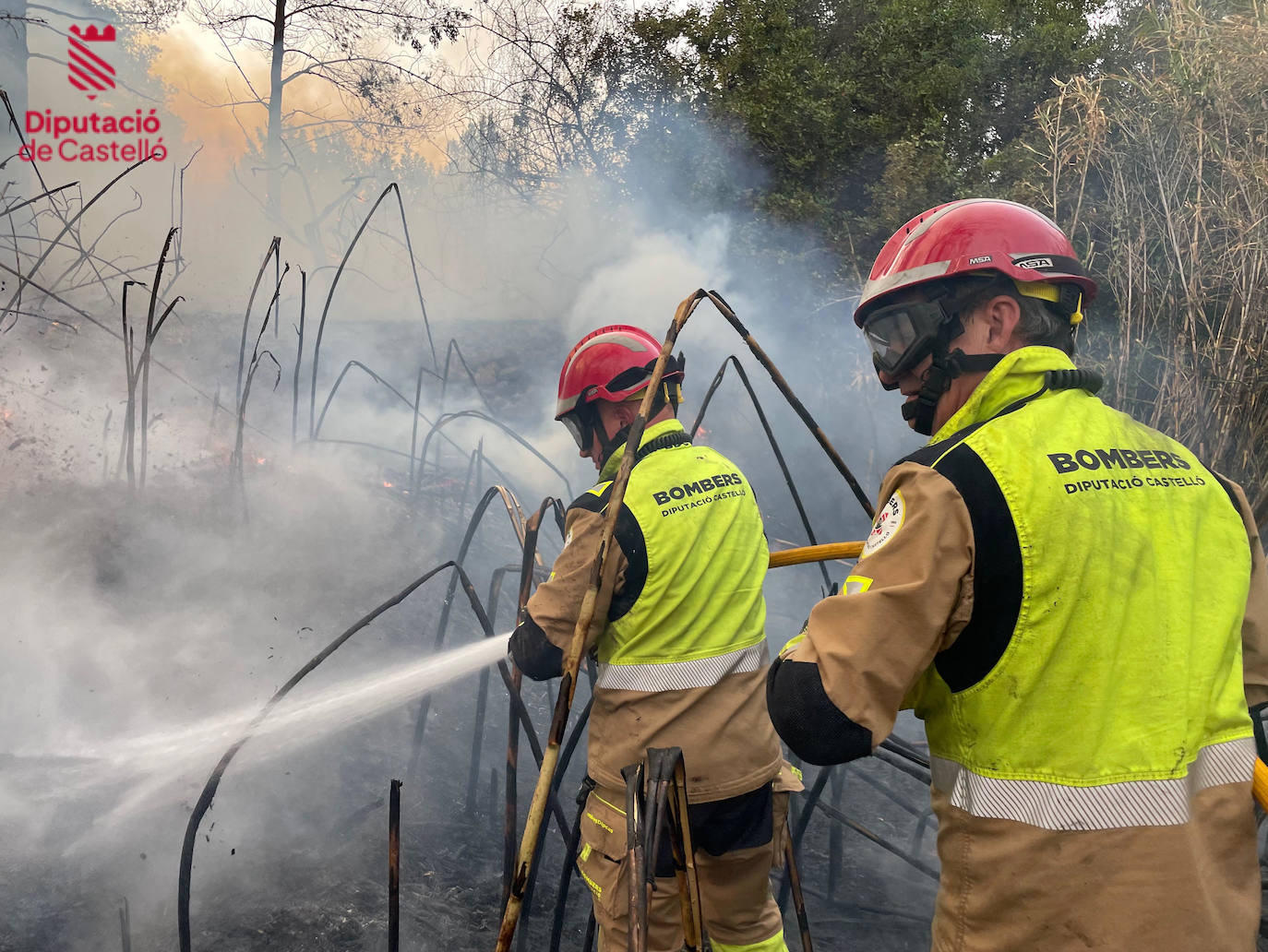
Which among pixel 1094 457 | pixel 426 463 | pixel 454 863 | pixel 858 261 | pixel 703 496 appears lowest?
pixel 454 863

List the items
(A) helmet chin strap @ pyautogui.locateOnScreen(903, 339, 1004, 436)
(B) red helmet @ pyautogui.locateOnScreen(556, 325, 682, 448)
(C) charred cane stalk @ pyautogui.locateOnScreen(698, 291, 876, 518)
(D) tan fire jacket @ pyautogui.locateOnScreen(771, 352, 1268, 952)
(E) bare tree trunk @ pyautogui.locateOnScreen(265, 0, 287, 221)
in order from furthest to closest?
1. (E) bare tree trunk @ pyautogui.locateOnScreen(265, 0, 287, 221)
2. (B) red helmet @ pyautogui.locateOnScreen(556, 325, 682, 448)
3. (C) charred cane stalk @ pyautogui.locateOnScreen(698, 291, 876, 518)
4. (A) helmet chin strap @ pyautogui.locateOnScreen(903, 339, 1004, 436)
5. (D) tan fire jacket @ pyautogui.locateOnScreen(771, 352, 1268, 952)

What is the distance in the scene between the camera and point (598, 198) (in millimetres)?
15500

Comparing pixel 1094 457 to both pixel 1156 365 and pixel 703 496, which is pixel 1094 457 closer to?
pixel 703 496

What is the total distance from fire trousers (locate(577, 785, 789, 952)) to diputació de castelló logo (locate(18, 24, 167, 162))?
13.1 m

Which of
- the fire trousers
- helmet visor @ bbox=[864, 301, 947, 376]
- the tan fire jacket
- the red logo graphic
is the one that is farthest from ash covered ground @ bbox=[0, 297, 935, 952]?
the red logo graphic

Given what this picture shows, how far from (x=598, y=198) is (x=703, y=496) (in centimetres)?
1334

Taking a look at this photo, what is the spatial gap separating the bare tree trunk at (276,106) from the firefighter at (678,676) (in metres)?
13.8

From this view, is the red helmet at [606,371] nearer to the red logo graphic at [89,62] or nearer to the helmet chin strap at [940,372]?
the helmet chin strap at [940,372]

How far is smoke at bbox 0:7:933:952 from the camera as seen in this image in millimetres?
3979

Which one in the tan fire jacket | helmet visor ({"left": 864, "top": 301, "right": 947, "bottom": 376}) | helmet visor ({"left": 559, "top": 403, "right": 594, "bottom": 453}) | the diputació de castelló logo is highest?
the diputació de castelló logo

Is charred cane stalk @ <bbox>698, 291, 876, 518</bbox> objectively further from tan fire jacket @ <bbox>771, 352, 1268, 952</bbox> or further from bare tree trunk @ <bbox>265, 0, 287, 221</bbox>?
bare tree trunk @ <bbox>265, 0, 287, 221</bbox>

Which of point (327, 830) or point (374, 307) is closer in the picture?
point (327, 830)

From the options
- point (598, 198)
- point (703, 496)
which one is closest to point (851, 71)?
point (598, 198)

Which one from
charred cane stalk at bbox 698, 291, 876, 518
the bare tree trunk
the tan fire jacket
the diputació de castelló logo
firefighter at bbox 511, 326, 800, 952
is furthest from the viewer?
the bare tree trunk
